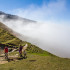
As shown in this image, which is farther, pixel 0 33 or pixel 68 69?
pixel 0 33

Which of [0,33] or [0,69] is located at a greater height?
[0,33]

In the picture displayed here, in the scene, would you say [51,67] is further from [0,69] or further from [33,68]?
[0,69]

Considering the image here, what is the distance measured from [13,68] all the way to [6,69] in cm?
157

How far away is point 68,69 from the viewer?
2948 cm

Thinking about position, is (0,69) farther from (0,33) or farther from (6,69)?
(0,33)

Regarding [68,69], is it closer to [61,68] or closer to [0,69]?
[61,68]

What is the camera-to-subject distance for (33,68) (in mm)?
29922

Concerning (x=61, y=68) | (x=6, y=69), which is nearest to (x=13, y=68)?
(x=6, y=69)

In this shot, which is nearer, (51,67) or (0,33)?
(51,67)

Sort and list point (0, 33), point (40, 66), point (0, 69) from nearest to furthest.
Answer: point (0, 69), point (40, 66), point (0, 33)

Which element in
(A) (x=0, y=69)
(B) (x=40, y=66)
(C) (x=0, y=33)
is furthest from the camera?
(C) (x=0, y=33)

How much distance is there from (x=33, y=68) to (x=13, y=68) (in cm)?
457

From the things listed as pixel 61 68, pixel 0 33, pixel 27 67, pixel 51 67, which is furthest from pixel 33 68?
pixel 0 33

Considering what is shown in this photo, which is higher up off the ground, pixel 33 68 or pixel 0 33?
pixel 0 33
